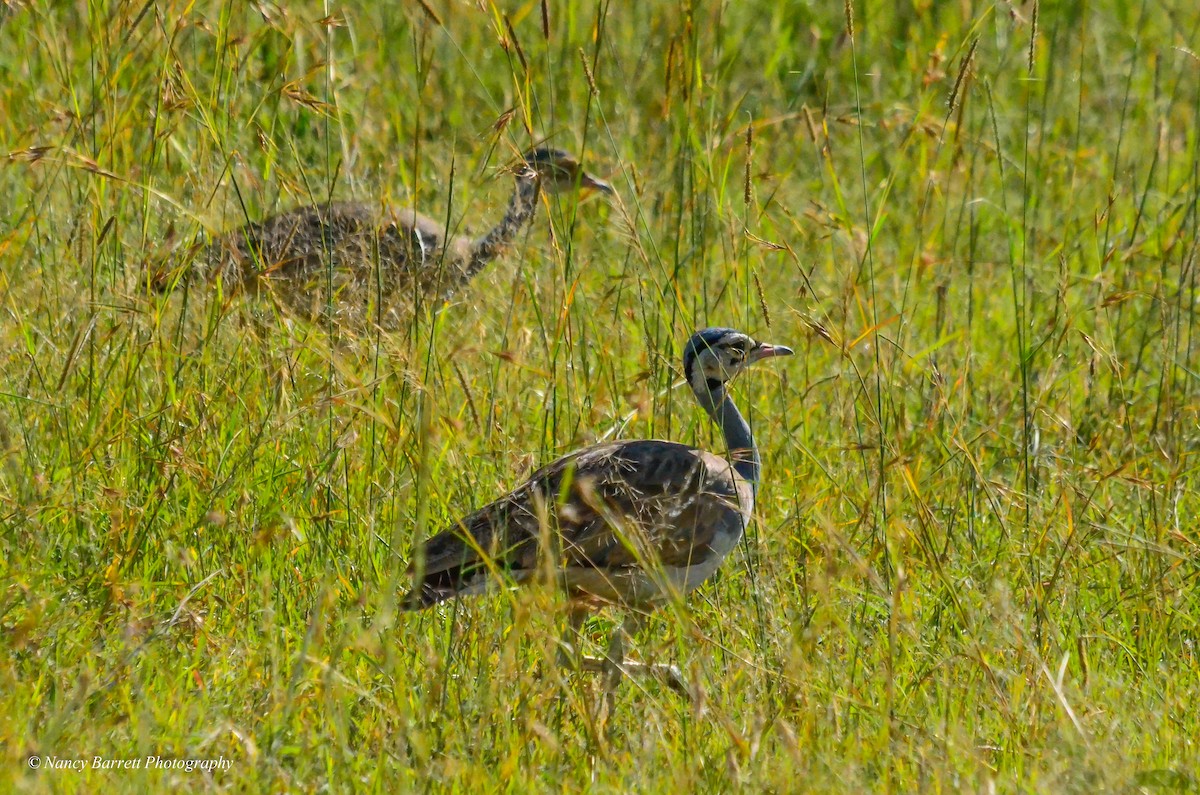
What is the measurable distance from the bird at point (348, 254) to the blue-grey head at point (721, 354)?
26.9 inches

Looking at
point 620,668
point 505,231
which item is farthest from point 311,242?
point 620,668

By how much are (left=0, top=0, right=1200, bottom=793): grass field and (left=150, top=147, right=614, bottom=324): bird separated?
152 millimetres

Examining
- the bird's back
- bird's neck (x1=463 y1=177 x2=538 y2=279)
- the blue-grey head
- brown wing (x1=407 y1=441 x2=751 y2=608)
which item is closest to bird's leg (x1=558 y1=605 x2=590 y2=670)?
brown wing (x1=407 y1=441 x2=751 y2=608)

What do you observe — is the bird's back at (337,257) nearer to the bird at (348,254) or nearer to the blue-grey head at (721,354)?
the bird at (348,254)

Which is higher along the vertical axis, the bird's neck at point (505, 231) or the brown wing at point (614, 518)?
the brown wing at point (614, 518)

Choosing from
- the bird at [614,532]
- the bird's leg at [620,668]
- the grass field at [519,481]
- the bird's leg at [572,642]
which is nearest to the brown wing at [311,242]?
the grass field at [519,481]

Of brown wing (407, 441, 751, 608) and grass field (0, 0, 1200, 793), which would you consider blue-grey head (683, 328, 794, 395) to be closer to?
grass field (0, 0, 1200, 793)

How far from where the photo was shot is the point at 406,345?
453 cm

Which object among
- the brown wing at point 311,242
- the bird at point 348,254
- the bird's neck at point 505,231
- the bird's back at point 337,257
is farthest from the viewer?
the bird's neck at point 505,231

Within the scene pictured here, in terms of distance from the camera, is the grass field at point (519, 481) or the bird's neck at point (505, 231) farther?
the bird's neck at point (505, 231)

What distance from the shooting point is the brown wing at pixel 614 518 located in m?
4.42

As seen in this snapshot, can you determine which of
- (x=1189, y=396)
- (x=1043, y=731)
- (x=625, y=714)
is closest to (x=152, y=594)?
(x=625, y=714)

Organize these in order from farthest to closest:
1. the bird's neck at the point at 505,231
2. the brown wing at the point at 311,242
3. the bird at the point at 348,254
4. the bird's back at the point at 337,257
Result: the bird's neck at the point at 505,231, the brown wing at the point at 311,242, the bird's back at the point at 337,257, the bird at the point at 348,254

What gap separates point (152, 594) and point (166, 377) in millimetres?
1024
